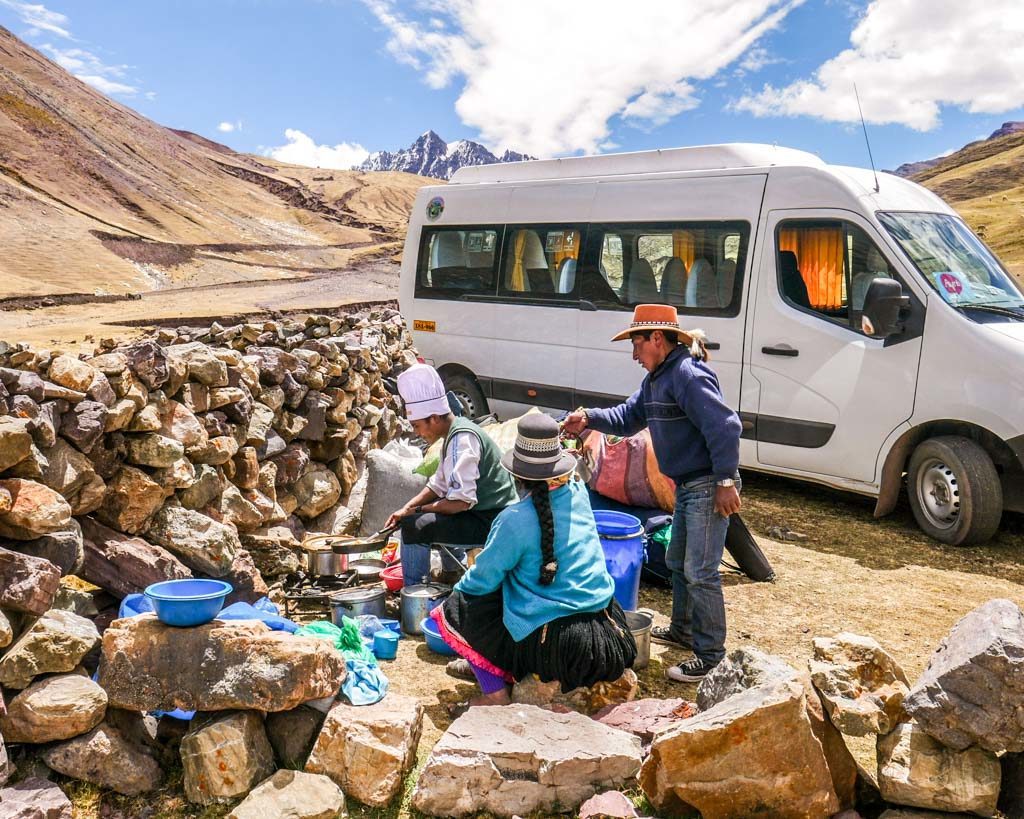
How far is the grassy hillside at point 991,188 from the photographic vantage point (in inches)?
2266

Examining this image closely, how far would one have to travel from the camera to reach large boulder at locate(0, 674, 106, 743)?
11.1 feet

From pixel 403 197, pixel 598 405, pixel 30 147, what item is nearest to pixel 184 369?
pixel 598 405

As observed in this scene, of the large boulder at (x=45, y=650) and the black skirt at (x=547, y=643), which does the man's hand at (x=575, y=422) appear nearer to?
the black skirt at (x=547, y=643)

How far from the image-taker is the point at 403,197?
99875 millimetres

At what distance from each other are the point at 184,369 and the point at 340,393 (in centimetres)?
248

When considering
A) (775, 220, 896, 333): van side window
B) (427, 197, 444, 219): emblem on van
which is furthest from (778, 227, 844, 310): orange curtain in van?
(427, 197, 444, 219): emblem on van

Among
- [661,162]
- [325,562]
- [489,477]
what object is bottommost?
[325,562]

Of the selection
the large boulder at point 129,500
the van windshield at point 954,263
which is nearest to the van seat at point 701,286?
the van windshield at point 954,263

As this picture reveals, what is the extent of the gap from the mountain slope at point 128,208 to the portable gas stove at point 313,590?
22681 mm

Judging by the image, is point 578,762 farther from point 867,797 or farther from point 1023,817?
point 1023,817

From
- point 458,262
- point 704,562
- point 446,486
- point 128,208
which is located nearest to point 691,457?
point 704,562

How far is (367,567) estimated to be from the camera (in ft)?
18.9

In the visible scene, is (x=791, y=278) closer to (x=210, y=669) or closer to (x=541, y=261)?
(x=541, y=261)

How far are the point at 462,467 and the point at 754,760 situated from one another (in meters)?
2.22
